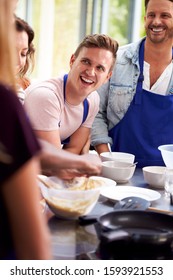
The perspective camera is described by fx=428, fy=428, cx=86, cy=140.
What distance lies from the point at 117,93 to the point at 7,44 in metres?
1.69

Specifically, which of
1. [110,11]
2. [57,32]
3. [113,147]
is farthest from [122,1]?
[113,147]

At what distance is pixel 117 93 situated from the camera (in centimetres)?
237

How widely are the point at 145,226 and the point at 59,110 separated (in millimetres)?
1023

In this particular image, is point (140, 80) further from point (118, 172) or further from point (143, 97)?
point (118, 172)

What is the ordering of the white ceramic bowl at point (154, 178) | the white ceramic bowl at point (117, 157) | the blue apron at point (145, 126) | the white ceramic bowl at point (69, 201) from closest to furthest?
the white ceramic bowl at point (69, 201) < the white ceramic bowl at point (154, 178) < the white ceramic bowl at point (117, 157) < the blue apron at point (145, 126)

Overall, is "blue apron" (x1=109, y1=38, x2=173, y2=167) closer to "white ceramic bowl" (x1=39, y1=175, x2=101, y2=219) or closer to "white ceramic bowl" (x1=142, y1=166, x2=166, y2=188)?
"white ceramic bowl" (x1=142, y1=166, x2=166, y2=188)

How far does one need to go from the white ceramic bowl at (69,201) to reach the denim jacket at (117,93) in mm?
1053

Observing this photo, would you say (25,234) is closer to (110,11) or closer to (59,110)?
(59,110)

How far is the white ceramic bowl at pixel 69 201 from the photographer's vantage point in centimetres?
125

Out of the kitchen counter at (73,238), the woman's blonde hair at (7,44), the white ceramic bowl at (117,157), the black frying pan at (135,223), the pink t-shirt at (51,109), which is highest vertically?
the woman's blonde hair at (7,44)

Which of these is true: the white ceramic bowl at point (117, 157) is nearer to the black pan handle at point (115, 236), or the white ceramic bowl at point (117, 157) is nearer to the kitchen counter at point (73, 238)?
the kitchen counter at point (73, 238)

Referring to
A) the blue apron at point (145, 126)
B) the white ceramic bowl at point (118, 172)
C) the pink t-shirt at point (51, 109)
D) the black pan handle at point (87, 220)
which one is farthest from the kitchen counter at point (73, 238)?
the blue apron at point (145, 126)

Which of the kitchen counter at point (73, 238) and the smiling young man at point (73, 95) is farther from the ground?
the smiling young man at point (73, 95)
